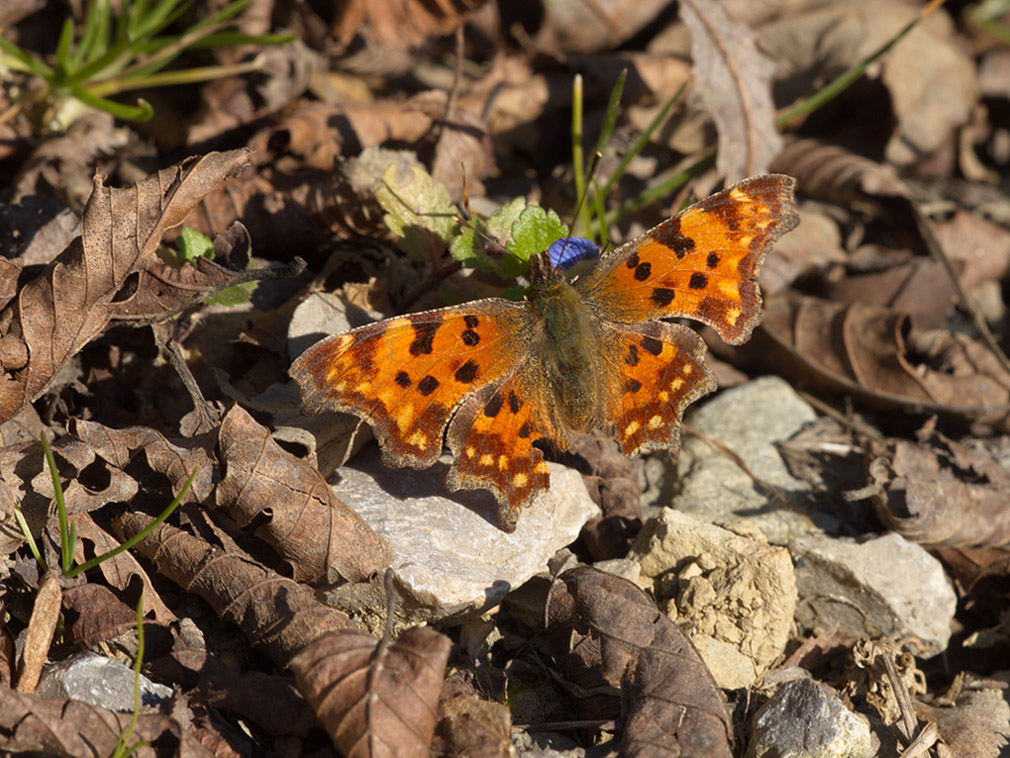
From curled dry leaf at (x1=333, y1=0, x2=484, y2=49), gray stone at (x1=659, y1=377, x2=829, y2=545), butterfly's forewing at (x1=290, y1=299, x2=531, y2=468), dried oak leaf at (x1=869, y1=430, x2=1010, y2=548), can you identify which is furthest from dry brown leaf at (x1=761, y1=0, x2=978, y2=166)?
butterfly's forewing at (x1=290, y1=299, x2=531, y2=468)

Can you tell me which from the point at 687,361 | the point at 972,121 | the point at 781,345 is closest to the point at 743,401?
the point at 781,345

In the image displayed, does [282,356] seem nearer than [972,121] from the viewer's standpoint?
Yes

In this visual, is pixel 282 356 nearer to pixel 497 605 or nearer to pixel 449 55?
pixel 497 605

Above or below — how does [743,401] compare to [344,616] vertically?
below

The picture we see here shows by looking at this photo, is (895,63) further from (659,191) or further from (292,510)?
(292,510)

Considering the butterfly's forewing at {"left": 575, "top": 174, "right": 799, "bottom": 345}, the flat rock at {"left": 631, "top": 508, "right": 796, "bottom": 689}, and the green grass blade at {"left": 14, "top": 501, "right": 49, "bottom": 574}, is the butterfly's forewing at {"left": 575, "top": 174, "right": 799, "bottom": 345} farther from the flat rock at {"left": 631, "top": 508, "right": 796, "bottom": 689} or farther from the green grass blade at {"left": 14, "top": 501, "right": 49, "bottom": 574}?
the green grass blade at {"left": 14, "top": 501, "right": 49, "bottom": 574}

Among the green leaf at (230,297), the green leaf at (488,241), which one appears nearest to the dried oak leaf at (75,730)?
the green leaf at (230,297)

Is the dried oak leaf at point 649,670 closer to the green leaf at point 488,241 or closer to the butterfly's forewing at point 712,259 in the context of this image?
the butterfly's forewing at point 712,259
